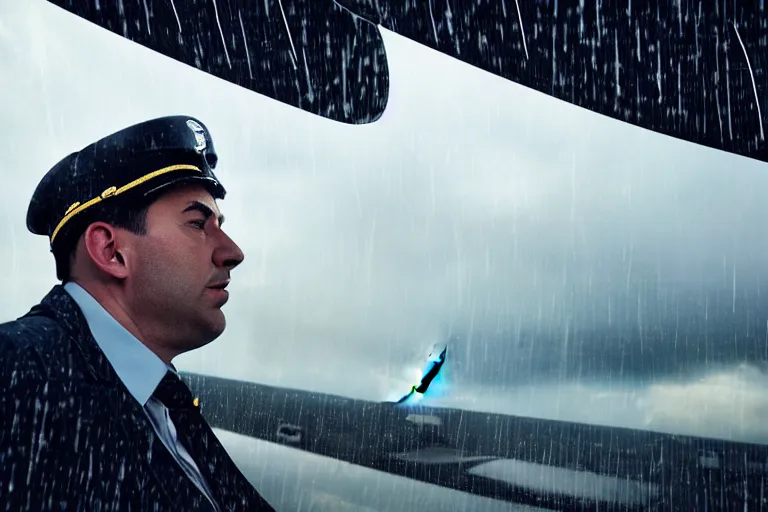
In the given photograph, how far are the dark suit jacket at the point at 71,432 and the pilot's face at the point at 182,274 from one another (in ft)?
0.47

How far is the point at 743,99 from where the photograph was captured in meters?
1.93

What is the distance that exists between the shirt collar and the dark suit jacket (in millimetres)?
34

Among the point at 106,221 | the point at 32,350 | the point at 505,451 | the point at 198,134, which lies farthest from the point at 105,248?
the point at 505,451

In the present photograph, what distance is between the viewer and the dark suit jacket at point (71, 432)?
1.05 m

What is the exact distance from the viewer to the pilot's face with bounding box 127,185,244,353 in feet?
4.39

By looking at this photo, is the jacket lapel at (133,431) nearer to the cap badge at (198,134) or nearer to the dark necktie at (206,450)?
the dark necktie at (206,450)

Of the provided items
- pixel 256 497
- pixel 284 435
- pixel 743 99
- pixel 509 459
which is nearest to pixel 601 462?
pixel 509 459

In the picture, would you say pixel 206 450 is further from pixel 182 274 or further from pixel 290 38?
pixel 290 38

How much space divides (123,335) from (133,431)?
8.8 inches

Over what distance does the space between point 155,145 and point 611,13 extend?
118cm

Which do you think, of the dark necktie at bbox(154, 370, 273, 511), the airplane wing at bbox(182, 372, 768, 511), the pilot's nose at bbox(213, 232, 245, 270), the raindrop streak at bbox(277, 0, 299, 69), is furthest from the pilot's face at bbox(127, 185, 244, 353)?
the airplane wing at bbox(182, 372, 768, 511)

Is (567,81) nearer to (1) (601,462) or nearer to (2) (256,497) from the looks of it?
(2) (256,497)

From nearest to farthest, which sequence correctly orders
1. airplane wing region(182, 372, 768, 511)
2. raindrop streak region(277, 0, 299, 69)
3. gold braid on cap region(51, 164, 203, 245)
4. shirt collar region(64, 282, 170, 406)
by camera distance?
shirt collar region(64, 282, 170, 406)
gold braid on cap region(51, 164, 203, 245)
raindrop streak region(277, 0, 299, 69)
airplane wing region(182, 372, 768, 511)

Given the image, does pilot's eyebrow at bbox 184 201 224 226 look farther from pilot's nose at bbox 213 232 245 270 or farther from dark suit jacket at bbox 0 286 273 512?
dark suit jacket at bbox 0 286 273 512
